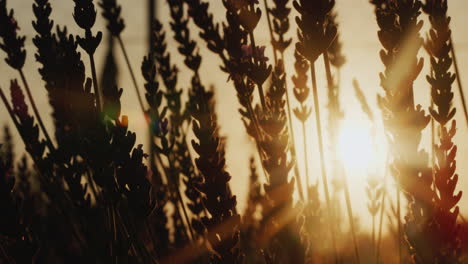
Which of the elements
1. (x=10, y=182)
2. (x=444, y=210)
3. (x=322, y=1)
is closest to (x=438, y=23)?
(x=322, y=1)

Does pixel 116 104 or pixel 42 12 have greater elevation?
→ pixel 42 12

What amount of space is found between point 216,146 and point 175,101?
1.60 meters

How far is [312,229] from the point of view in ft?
6.71

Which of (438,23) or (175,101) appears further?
(175,101)

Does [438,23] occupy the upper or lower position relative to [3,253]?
upper

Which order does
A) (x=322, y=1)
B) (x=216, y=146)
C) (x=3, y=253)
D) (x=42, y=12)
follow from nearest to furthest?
(x=216, y=146)
(x=322, y=1)
(x=3, y=253)
(x=42, y=12)

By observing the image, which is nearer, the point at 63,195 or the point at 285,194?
the point at 285,194

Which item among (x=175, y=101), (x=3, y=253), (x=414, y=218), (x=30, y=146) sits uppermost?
(x=175, y=101)

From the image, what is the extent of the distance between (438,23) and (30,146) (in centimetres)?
154

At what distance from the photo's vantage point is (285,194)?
3.41 ft

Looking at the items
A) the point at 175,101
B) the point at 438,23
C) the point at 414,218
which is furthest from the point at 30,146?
the point at 438,23

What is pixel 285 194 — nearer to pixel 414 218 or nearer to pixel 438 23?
pixel 414 218

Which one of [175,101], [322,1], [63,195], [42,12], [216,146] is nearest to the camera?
[216,146]

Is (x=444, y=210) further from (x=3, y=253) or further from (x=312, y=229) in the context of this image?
(x=3, y=253)
